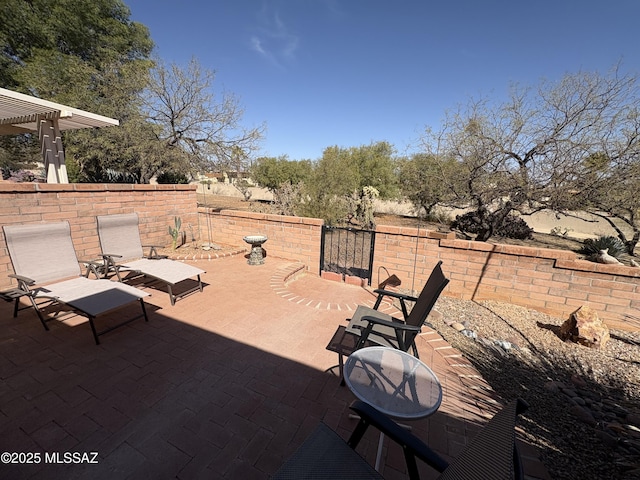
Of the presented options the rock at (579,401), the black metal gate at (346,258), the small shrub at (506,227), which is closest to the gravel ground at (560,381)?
the rock at (579,401)

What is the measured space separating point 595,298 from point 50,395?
6985 millimetres

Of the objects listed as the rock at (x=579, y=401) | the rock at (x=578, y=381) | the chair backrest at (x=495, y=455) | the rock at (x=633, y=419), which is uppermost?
the chair backrest at (x=495, y=455)

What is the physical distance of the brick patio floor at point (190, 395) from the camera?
5.83 feet

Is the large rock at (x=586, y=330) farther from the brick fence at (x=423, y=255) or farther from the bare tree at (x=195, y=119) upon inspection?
the bare tree at (x=195, y=119)

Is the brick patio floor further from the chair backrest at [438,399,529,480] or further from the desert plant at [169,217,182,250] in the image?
the desert plant at [169,217,182,250]

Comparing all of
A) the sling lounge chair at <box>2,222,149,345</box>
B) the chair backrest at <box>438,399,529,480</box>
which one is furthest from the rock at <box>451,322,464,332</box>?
the sling lounge chair at <box>2,222,149,345</box>

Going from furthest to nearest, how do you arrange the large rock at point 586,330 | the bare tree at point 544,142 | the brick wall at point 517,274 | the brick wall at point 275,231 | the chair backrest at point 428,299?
the bare tree at point 544,142 → the brick wall at point 275,231 → the brick wall at point 517,274 → the large rock at point 586,330 → the chair backrest at point 428,299

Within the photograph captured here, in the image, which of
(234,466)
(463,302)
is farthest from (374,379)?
(463,302)

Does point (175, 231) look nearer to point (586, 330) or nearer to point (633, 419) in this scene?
point (633, 419)

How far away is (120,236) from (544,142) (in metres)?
10.3

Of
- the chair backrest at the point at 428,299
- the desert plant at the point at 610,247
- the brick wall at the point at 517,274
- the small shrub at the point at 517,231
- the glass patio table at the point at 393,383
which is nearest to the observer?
the glass patio table at the point at 393,383

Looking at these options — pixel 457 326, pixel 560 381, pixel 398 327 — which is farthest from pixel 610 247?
pixel 398 327

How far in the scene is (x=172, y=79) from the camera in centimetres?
998

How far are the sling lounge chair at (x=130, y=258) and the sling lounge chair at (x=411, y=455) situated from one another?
10.4 feet
